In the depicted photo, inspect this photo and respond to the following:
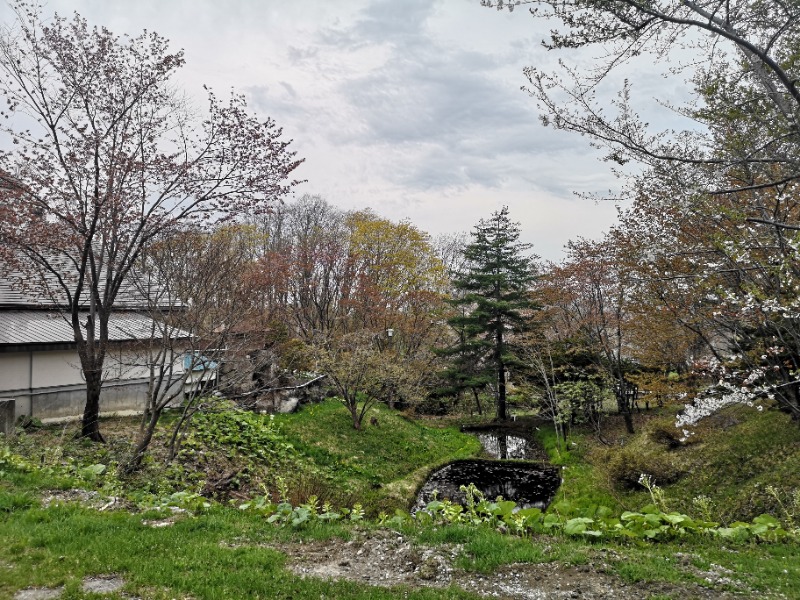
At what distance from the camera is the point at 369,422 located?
16.2m

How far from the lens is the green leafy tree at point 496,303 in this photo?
71.1ft

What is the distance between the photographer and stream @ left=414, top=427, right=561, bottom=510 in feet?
39.0

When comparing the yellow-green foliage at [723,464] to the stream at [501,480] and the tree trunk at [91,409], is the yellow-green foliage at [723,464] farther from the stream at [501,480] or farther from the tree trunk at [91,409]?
the tree trunk at [91,409]

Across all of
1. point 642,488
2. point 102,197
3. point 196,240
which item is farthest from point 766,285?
point 102,197

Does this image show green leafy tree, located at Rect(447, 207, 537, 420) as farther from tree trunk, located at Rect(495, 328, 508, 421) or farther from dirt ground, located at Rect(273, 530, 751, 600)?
dirt ground, located at Rect(273, 530, 751, 600)

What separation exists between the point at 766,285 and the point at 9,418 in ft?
45.1

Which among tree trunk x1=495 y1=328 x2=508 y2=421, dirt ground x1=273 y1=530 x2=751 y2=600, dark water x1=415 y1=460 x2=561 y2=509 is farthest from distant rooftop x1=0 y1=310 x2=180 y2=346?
tree trunk x1=495 y1=328 x2=508 y2=421

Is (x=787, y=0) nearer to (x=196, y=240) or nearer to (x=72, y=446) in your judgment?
(x=196, y=240)

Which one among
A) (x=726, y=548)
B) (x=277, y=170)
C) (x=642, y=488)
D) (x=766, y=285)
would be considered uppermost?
(x=277, y=170)

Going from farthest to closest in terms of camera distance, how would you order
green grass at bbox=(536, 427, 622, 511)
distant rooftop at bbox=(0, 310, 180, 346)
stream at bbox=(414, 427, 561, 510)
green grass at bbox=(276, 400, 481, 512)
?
stream at bbox=(414, 427, 561, 510) → green grass at bbox=(276, 400, 481, 512) → distant rooftop at bbox=(0, 310, 180, 346) → green grass at bbox=(536, 427, 622, 511)

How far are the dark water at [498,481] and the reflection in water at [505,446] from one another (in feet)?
6.03

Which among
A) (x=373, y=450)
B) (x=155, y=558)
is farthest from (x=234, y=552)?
(x=373, y=450)

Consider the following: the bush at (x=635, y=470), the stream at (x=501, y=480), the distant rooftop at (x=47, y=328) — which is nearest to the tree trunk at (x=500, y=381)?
the stream at (x=501, y=480)

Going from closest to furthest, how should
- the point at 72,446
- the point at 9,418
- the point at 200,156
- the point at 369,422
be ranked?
the point at 72,446 < the point at 9,418 < the point at 200,156 < the point at 369,422
